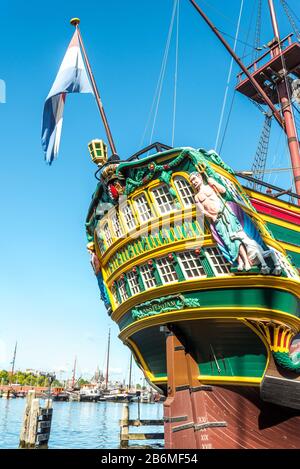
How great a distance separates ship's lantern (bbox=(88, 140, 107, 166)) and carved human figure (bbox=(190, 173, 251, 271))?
3511 millimetres

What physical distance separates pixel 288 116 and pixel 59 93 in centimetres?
1532

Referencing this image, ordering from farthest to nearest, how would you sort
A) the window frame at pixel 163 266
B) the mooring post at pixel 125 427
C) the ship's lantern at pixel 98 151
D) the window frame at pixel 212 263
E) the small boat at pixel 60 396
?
the small boat at pixel 60 396, the mooring post at pixel 125 427, the ship's lantern at pixel 98 151, the window frame at pixel 163 266, the window frame at pixel 212 263

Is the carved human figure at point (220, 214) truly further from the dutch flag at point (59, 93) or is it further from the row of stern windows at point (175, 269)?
the dutch flag at point (59, 93)

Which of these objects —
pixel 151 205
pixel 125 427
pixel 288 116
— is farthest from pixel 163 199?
pixel 288 116

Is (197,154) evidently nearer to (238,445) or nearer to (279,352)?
(279,352)

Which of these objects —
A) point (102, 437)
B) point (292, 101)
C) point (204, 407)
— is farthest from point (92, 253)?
point (292, 101)

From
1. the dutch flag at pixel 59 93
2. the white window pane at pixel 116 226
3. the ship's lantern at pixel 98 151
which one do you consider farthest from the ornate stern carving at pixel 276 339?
the dutch flag at pixel 59 93

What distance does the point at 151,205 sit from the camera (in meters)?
12.2

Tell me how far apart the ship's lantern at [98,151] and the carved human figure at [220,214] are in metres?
3.51

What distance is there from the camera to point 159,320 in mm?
12117

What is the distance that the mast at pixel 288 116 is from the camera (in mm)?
22131

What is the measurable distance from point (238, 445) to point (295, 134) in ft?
58.8

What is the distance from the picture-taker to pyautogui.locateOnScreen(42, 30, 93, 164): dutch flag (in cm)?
1415

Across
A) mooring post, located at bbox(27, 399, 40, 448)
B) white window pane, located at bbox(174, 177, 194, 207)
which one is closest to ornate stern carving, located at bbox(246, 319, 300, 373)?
white window pane, located at bbox(174, 177, 194, 207)
